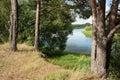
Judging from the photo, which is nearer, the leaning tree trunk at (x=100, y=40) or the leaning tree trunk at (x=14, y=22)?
the leaning tree trunk at (x=100, y=40)

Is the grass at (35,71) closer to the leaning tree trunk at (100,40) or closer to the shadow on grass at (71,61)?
the leaning tree trunk at (100,40)

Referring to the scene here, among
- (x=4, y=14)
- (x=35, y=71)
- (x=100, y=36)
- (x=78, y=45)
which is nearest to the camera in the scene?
(x=100, y=36)

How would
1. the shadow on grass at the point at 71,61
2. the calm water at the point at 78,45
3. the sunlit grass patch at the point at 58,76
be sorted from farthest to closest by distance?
the calm water at the point at 78,45, the shadow on grass at the point at 71,61, the sunlit grass patch at the point at 58,76

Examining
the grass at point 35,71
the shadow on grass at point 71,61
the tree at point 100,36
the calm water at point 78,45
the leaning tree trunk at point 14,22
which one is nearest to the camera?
the grass at point 35,71

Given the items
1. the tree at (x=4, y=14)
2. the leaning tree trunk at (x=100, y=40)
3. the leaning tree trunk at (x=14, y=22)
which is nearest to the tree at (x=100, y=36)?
the leaning tree trunk at (x=100, y=40)

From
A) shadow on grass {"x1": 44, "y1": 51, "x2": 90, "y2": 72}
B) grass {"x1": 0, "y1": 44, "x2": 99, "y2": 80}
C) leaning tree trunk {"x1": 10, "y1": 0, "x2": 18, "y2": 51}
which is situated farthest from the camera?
leaning tree trunk {"x1": 10, "y1": 0, "x2": 18, "y2": 51}

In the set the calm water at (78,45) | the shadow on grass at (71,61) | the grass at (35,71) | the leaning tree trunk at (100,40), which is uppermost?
the leaning tree trunk at (100,40)

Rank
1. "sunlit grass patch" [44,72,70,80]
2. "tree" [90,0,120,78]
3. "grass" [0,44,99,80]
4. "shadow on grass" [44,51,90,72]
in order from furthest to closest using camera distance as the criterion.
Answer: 1. "shadow on grass" [44,51,90,72]
2. "tree" [90,0,120,78]
3. "grass" [0,44,99,80]
4. "sunlit grass patch" [44,72,70,80]

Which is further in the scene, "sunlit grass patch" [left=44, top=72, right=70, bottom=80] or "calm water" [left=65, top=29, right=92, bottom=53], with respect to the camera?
"calm water" [left=65, top=29, right=92, bottom=53]

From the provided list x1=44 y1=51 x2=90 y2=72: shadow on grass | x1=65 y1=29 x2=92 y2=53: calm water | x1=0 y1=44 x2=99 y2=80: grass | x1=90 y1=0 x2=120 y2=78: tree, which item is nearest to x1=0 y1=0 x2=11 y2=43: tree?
x1=44 y1=51 x2=90 y2=72: shadow on grass

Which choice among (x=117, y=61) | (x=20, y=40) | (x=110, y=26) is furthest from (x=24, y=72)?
(x=20, y=40)

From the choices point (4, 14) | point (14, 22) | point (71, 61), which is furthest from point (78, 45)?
point (14, 22)

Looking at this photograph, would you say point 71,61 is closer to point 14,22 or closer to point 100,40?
point 14,22

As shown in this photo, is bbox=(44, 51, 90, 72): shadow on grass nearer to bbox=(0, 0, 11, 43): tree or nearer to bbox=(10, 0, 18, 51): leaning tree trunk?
bbox=(10, 0, 18, 51): leaning tree trunk
